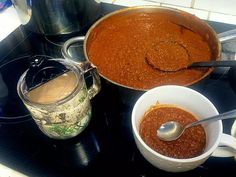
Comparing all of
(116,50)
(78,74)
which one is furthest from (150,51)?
(78,74)

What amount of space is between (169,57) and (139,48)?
75mm

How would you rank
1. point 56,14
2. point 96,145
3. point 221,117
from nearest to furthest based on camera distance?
1. point 221,117
2. point 96,145
3. point 56,14

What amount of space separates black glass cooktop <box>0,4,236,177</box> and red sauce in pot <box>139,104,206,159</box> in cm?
5

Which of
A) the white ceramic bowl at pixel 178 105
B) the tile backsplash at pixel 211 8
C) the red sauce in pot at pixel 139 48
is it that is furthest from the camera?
the tile backsplash at pixel 211 8

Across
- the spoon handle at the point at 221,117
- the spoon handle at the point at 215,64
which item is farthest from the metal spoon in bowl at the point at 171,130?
the spoon handle at the point at 215,64

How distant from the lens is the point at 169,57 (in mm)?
569

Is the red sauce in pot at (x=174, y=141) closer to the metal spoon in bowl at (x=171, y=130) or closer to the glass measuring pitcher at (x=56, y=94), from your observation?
the metal spoon in bowl at (x=171, y=130)

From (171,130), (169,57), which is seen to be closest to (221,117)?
(171,130)

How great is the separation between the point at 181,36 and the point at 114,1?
235 mm

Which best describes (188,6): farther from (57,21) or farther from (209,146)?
(209,146)

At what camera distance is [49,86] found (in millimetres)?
466

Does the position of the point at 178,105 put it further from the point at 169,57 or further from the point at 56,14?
the point at 56,14

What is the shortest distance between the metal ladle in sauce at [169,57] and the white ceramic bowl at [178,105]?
0.28 feet

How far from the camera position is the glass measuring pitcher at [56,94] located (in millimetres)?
438
